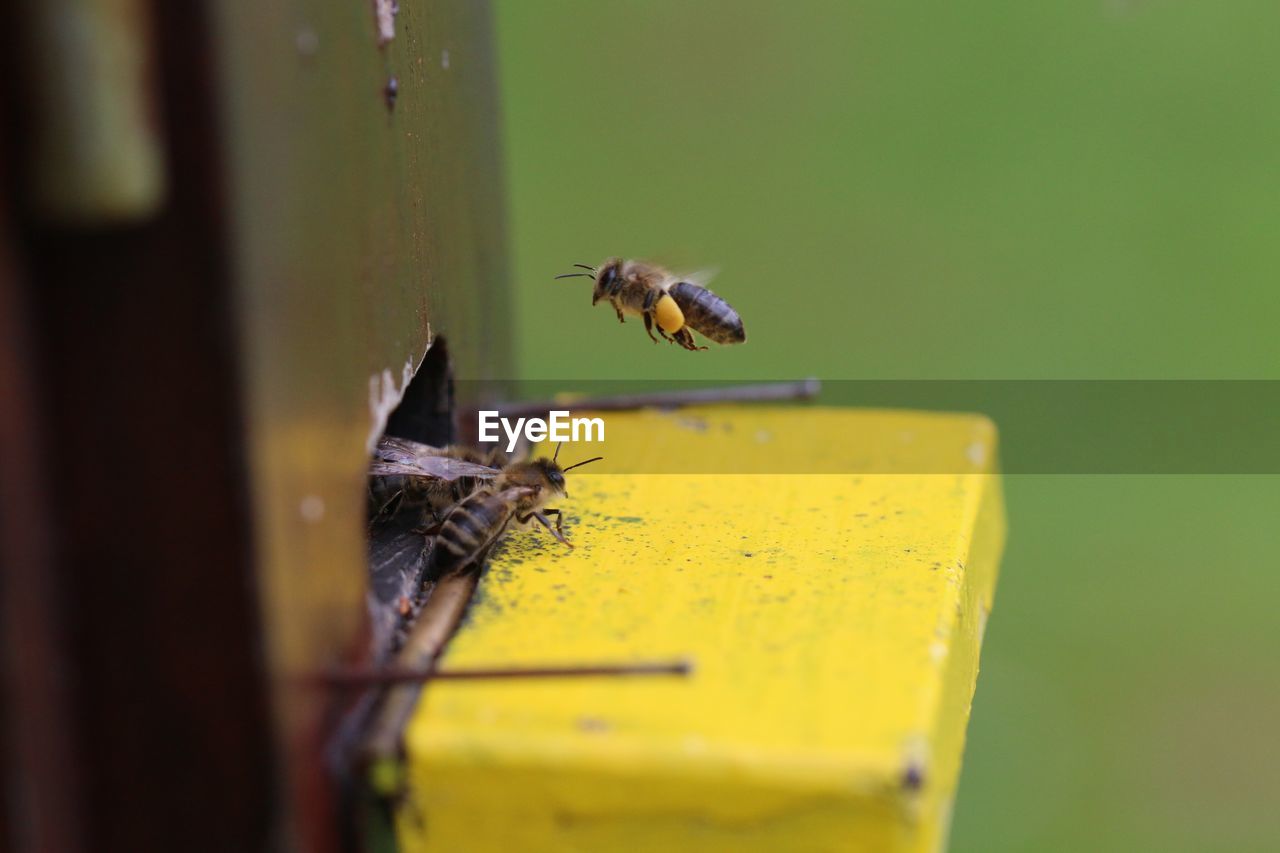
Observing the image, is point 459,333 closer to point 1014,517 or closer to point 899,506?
point 899,506

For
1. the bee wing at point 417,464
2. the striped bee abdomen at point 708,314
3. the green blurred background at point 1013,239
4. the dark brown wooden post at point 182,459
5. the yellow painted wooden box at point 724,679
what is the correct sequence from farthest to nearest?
the green blurred background at point 1013,239, the striped bee abdomen at point 708,314, the bee wing at point 417,464, the yellow painted wooden box at point 724,679, the dark brown wooden post at point 182,459

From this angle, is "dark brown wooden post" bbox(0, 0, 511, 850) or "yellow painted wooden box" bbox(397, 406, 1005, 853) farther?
"yellow painted wooden box" bbox(397, 406, 1005, 853)

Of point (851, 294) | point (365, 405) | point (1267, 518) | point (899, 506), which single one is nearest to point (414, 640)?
point (365, 405)

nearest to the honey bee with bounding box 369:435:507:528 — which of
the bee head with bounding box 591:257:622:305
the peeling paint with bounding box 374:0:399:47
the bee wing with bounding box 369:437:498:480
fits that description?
the bee wing with bounding box 369:437:498:480

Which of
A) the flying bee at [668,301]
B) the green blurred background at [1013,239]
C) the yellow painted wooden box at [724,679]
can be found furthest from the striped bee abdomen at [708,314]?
the green blurred background at [1013,239]

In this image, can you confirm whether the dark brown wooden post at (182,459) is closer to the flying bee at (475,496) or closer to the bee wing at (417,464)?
the flying bee at (475,496)

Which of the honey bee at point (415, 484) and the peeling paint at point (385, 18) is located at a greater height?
the peeling paint at point (385, 18)

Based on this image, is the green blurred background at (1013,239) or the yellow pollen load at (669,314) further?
the green blurred background at (1013,239)

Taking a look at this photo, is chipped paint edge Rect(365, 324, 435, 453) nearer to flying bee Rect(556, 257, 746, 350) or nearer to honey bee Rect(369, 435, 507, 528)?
honey bee Rect(369, 435, 507, 528)
